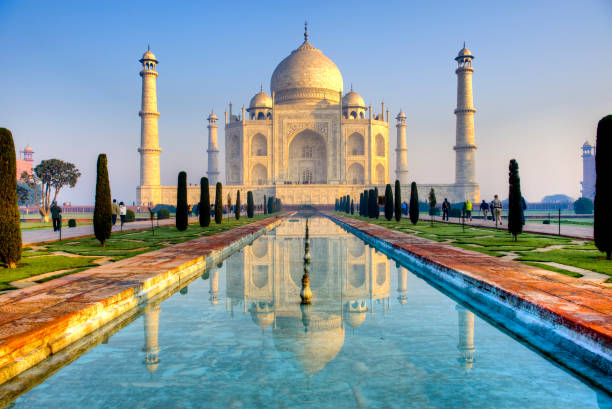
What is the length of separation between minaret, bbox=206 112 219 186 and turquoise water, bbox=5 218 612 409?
140 ft

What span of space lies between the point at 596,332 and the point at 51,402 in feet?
8.77

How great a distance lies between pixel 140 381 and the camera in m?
2.36

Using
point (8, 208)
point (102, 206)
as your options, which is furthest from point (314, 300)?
point (102, 206)

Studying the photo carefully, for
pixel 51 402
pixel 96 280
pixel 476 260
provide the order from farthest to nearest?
pixel 476 260 < pixel 96 280 < pixel 51 402

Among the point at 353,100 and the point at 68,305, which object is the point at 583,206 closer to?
the point at 353,100

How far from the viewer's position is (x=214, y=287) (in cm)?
499

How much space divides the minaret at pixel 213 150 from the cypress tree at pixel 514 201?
38562 millimetres

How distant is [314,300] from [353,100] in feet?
139

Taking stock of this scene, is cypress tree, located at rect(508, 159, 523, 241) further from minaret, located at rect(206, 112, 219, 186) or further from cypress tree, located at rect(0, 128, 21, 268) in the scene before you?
minaret, located at rect(206, 112, 219, 186)

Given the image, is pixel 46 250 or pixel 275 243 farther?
pixel 275 243

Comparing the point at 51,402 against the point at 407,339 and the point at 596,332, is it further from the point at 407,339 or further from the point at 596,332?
the point at 596,332

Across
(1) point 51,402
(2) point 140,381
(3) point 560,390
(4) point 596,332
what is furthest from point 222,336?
(4) point 596,332

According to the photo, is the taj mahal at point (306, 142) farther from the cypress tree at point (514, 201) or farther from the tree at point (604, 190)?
the tree at point (604, 190)

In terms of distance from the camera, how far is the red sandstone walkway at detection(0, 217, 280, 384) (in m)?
2.57
